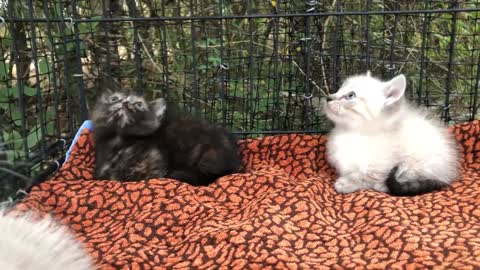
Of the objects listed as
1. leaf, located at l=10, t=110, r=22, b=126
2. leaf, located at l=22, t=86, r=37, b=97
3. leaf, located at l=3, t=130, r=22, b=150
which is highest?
leaf, located at l=22, t=86, r=37, b=97

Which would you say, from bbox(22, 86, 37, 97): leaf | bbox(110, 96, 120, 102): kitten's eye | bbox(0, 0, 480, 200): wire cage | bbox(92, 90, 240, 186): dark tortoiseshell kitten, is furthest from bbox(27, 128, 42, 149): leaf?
bbox(110, 96, 120, 102): kitten's eye

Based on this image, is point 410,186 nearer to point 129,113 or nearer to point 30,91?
point 129,113

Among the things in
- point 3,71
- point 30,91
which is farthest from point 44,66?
point 3,71

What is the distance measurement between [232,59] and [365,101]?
1.06 meters

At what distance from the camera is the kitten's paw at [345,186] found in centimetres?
250

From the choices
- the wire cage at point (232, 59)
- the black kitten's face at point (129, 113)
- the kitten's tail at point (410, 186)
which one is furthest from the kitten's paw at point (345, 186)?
the black kitten's face at point (129, 113)

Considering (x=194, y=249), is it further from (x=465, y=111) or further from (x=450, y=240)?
(x=465, y=111)

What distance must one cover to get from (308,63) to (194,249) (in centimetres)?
129

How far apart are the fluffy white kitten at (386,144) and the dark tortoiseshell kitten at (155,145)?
1.81 feet

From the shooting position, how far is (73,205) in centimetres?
239

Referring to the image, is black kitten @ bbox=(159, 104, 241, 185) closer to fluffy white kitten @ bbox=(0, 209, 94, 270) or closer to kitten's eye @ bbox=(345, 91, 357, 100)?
kitten's eye @ bbox=(345, 91, 357, 100)

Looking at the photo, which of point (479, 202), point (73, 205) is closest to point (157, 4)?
point (73, 205)

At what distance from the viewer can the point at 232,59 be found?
10.9 feet

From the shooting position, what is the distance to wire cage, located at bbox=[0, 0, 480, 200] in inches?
114
